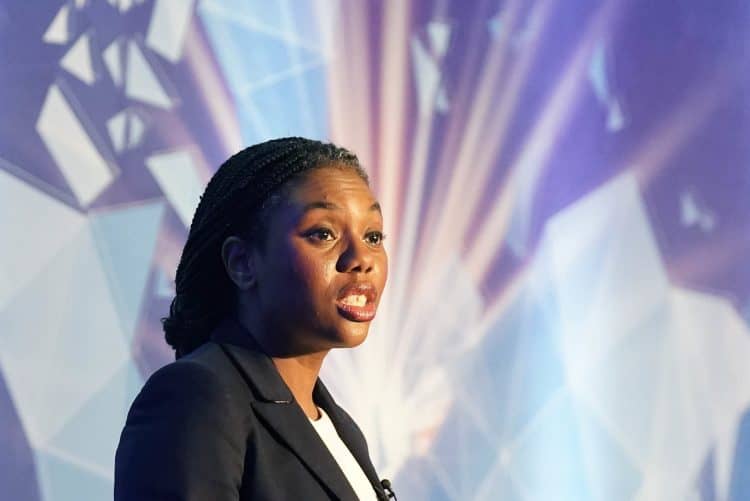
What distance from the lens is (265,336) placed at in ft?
3.62

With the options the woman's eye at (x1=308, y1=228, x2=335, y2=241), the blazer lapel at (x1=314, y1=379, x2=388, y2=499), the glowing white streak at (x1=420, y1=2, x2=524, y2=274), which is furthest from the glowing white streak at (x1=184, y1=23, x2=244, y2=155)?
the woman's eye at (x1=308, y1=228, x2=335, y2=241)

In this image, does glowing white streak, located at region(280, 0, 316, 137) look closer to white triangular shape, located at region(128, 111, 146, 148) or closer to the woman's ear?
white triangular shape, located at region(128, 111, 146, 148)

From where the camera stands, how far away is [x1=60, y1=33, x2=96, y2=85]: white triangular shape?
230cm

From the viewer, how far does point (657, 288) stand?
2789 millimetres

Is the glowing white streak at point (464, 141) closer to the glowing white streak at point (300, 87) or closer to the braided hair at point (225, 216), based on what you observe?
the glowing white streak at point (300, 87)

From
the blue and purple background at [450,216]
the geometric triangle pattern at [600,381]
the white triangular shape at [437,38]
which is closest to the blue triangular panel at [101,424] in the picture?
the blue and purple background at [450,216]

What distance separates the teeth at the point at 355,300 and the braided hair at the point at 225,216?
0.11m

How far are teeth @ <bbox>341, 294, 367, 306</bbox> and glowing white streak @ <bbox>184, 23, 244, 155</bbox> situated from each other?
1415mm

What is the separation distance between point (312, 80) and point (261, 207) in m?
1.49

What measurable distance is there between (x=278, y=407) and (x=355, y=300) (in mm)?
125

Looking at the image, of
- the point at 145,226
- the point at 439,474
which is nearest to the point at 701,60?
the point at 439,474

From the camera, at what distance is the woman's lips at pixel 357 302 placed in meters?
1.08

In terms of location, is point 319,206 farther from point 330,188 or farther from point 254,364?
point 254,364

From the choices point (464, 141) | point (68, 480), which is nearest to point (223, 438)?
point (68, 480)
